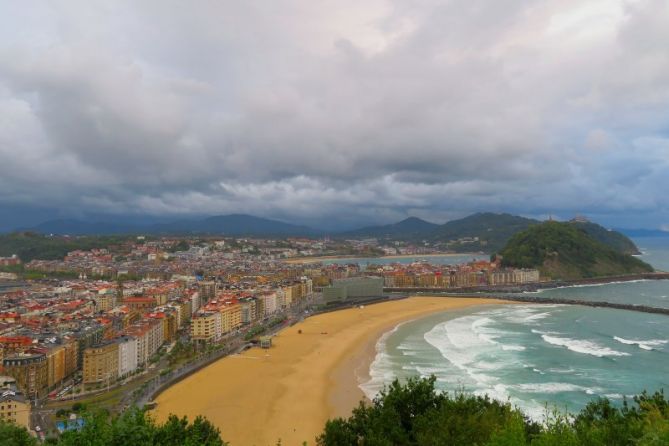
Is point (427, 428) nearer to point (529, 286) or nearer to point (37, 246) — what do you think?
point (529, 286)

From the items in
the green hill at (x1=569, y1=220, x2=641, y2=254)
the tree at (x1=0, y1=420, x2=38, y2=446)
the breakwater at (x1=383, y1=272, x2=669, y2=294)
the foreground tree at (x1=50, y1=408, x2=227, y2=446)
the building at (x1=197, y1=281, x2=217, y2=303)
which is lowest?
the breakwater at (x1=383, y1=272, x2=669, y2=294)

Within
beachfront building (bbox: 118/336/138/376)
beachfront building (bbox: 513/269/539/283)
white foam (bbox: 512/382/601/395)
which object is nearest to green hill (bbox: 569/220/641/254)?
beachfront building (bbox: 513/269/539/283)

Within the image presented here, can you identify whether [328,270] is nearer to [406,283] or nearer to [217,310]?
[406,283]

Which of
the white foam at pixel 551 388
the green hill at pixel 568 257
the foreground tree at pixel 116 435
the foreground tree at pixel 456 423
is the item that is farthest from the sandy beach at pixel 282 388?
the green hill at pixel 568 257

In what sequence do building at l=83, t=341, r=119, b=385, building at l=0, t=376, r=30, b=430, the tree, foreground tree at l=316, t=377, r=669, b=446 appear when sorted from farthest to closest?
1. building at l=83, t=341, r=119, b=385
2. building at l=0, t=376, r=30, b=430
3. the tree
4. foreground tree at l=316, t=377, r=669, b=446

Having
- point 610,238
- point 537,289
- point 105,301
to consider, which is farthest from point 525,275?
point 610,238

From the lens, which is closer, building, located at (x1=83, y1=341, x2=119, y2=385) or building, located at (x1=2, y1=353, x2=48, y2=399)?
building, located at (x1=2, y1=353, x2=48, y2=399)

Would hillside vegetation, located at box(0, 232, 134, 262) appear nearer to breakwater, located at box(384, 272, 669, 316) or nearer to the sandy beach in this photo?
breakwater, located at box(384, 272, 669, 316)
